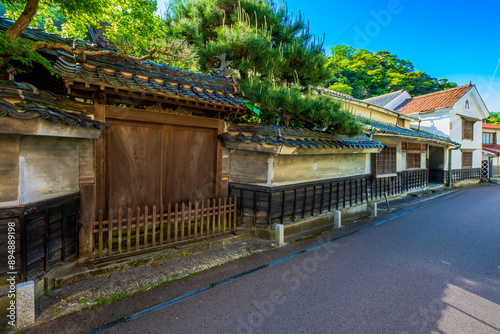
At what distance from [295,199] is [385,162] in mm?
7953

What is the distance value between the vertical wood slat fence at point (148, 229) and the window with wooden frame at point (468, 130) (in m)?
27.1

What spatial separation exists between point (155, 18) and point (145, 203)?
10664 millimetres

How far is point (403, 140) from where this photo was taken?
14375mm

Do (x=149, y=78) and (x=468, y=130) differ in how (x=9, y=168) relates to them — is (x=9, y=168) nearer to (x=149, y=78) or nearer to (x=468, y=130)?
(x=149, y=78)

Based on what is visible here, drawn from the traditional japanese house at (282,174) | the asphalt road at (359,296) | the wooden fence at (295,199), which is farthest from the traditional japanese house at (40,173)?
the wooden fence at (295,199)

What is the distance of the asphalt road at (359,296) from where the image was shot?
3.55 meters

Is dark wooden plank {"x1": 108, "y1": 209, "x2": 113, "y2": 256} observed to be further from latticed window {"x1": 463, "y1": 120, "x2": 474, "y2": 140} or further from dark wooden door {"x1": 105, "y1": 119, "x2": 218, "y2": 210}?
latticed window {"x1": 463, "y1": 120, "x2": 474, "y2": 140}

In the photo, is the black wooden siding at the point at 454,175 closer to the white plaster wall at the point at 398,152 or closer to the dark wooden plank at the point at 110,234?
the white plaster wall at the point at 398,152

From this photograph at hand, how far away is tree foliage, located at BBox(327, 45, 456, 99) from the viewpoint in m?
33.6

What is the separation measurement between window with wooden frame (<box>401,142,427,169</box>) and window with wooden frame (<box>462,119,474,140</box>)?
10048mm

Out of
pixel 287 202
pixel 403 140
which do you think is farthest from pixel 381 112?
pixel 287 202

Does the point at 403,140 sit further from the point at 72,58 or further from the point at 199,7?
the point at 72,58

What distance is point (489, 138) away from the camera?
105ft

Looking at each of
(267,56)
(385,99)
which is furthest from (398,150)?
(385,99)
